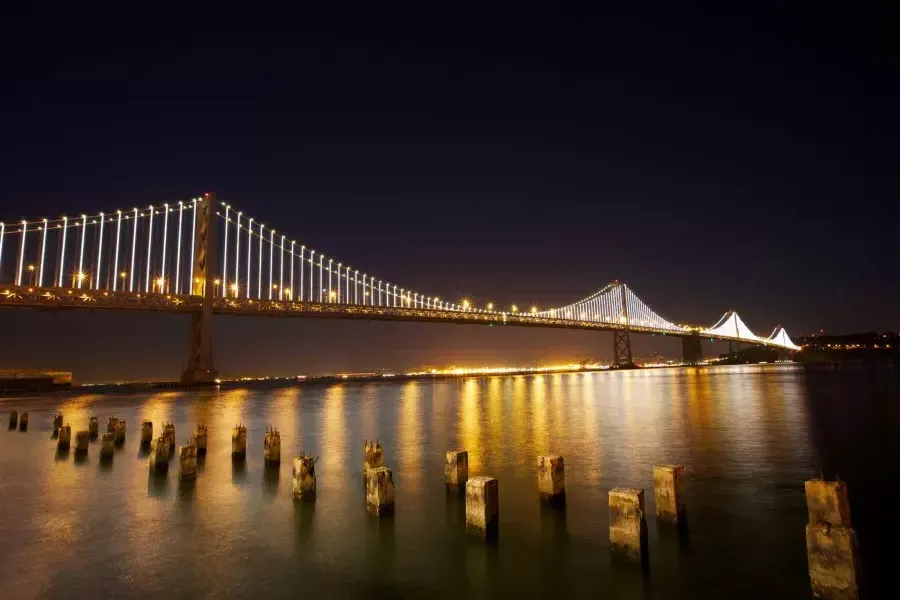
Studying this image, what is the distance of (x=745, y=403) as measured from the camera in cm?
2762

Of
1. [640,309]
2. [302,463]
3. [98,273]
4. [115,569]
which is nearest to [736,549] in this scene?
[302,463]

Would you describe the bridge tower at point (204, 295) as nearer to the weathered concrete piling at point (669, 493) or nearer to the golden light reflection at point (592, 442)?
the golden light reflection at point (592, 442)

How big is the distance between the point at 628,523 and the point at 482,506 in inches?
72.9

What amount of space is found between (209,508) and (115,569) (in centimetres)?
254

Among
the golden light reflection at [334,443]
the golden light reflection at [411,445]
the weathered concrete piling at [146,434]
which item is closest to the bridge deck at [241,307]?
the golden light reflection at [334,443]

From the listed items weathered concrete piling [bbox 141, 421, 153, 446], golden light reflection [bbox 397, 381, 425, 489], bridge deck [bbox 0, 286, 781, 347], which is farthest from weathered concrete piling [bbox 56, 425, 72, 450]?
bridge deck [bbox 0, 286, 781, 347]

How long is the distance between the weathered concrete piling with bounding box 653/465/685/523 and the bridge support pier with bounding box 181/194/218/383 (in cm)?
4696

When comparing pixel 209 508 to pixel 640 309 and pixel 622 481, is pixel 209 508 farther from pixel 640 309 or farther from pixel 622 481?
pixel 640 309

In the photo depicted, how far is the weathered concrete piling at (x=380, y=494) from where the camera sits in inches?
331

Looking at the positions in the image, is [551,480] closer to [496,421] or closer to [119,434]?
[496,421]

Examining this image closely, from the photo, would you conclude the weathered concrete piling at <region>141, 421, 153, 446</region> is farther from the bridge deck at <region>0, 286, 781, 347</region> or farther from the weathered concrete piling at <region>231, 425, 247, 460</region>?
the bridge deck at <region>0, 286, 781, 347</region>

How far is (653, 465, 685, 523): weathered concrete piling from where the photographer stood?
7547 millimetres

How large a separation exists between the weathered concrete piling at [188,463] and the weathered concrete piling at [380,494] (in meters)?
4.62

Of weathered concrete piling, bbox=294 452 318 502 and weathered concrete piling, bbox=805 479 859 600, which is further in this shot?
weathered concrete piling, bbox=294 452 318 502
